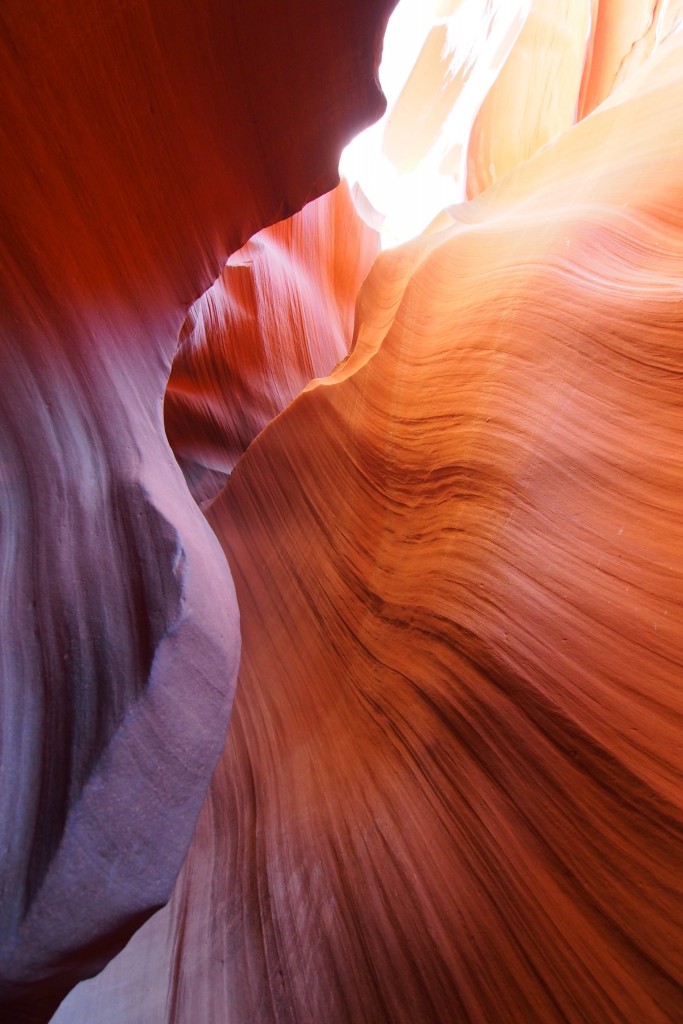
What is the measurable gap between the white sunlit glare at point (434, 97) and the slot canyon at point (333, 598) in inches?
52.0

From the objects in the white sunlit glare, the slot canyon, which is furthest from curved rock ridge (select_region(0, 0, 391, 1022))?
the white sunlit glare

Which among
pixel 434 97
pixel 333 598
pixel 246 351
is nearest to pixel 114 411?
pixel 333 598

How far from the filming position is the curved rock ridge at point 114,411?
589 millimetres

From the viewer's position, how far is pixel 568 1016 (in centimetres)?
56

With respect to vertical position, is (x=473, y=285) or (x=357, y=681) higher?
(x=473, y=285)

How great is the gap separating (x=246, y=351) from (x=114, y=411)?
177cm

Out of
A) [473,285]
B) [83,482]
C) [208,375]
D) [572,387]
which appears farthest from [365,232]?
[83,482]

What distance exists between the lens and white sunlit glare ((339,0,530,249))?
2527mm

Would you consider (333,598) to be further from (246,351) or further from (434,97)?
(434,97)

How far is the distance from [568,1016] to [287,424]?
53.6 inches

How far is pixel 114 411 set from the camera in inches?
33.4

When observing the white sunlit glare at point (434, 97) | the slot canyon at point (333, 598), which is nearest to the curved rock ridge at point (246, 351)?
the white sunlit glare at point (434, 97)

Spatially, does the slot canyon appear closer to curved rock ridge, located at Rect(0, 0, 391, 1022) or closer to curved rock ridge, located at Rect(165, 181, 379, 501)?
curved rock ridge, located at Rect(0, 0, 391, 1022)

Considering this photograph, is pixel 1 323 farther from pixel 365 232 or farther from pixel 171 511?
pixel 365 232
